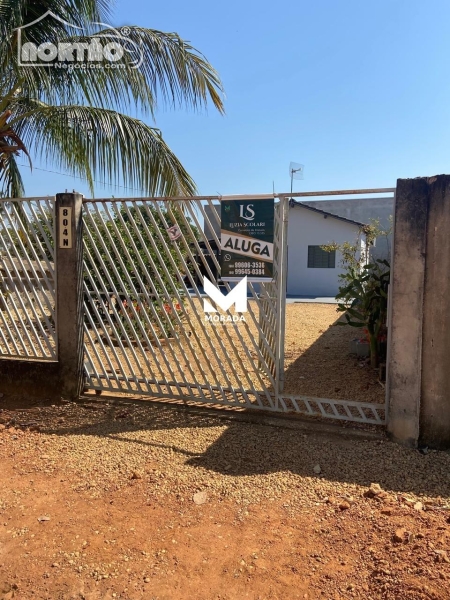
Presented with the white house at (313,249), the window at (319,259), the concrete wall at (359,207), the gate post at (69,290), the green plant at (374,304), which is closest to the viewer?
the gate post at (69,290)

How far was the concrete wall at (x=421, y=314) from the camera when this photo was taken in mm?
3674

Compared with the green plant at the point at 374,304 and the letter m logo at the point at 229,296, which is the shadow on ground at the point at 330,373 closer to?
the green plant at the point at 374,304

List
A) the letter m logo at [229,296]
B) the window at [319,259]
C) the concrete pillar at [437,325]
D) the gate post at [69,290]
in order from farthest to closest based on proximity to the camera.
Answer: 1. the window at [319,259]
2. the gate post at [69,290]
3. the letter m logo at [229,296]
4. the concrete pillar at [437,325]

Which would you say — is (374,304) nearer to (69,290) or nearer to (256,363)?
(256,363)

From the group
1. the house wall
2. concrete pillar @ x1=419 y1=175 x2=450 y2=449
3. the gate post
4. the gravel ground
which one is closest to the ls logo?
the gravel ground

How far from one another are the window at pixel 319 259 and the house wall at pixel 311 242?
159mm

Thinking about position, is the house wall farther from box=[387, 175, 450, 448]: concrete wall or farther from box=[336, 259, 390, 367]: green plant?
box=[387, 175, 450, 448]: concrete wall

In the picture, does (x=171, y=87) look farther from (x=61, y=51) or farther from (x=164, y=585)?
(x=164, y=585)

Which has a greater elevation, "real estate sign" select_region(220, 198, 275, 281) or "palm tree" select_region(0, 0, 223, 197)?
"palm tree" select_region(0, 0, 223, 197)

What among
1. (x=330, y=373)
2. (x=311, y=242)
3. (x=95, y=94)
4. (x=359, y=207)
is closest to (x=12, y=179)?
(x=95, y=94)

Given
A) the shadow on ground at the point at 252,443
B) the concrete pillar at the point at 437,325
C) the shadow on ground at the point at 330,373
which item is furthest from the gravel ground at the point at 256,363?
the concrete pillar at the point at 437,325

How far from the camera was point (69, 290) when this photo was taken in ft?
16.2

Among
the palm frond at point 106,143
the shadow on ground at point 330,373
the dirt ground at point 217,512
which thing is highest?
the palm frond at point 106,143

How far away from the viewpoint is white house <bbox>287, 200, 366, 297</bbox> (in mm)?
21484
